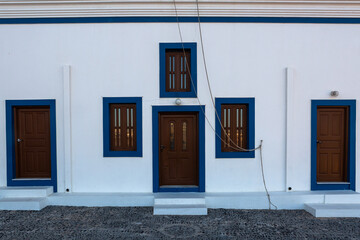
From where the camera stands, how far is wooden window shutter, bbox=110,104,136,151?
5582 mm

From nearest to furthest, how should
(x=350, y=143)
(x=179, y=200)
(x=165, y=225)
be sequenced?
(x=165, y=225)
(x=179, y=200)
(x=350, y=143)

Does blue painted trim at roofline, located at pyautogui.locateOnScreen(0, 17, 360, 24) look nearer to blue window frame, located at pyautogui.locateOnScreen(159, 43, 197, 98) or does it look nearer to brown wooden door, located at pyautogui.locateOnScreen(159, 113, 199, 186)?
blue window frame, located at pyautogui.locateOnScreen(159, 43, 197, 98)

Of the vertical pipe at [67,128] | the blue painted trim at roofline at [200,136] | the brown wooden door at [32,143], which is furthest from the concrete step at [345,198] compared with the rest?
the brown wooden door at [32,143]

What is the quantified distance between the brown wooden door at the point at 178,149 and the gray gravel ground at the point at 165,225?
86 centimetres

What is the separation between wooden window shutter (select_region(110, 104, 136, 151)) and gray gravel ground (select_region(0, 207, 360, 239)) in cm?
136

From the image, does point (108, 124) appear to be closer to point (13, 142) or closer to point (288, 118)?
point (13, 142)

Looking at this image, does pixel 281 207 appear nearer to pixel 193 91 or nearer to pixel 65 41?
pixel 193 91

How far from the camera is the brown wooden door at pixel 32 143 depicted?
18.6ft

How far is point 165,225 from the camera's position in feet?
14.6

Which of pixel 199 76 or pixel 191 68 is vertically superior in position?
pixel 191 68

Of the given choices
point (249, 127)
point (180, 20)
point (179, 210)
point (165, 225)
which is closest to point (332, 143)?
point (249, 127)

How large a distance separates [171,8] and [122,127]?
9.30ft

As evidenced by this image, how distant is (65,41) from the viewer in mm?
5496

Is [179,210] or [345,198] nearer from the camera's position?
[179,210]
